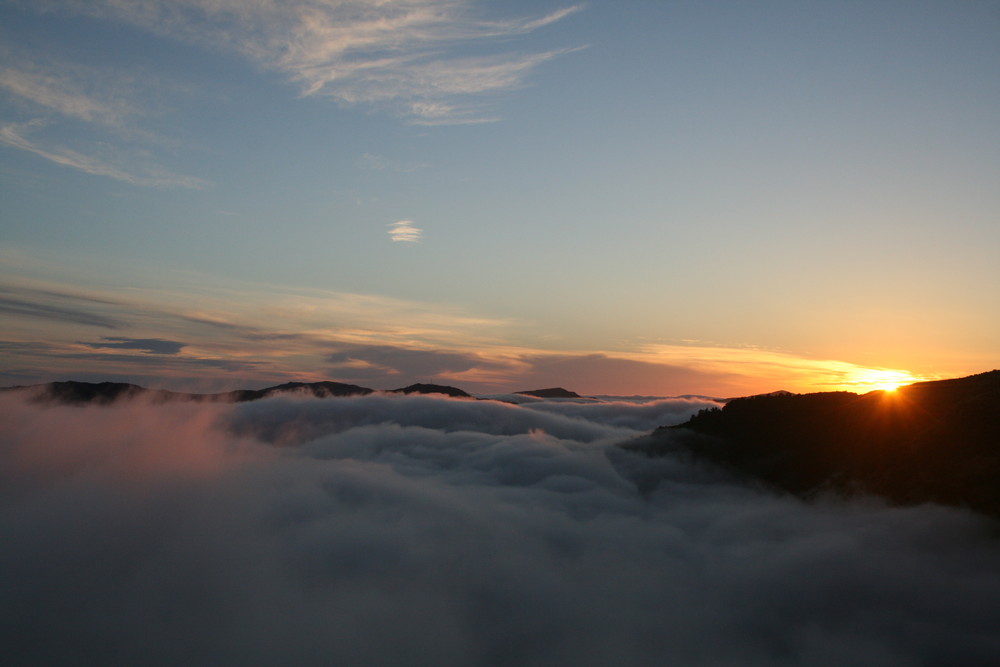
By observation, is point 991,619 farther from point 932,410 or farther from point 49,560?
point 49,560

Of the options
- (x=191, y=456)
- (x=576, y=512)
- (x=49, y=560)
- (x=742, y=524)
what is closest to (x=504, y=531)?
(x=576, y=512)

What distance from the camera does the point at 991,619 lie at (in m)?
42.7

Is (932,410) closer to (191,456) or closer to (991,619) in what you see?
(991,619)

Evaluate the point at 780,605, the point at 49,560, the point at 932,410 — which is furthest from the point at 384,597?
the point at 49,560

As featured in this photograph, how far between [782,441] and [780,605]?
2815cm

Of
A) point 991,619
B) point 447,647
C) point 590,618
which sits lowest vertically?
point 447,647

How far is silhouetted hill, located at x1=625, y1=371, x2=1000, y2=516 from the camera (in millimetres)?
50812

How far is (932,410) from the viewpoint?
57969 millimetres

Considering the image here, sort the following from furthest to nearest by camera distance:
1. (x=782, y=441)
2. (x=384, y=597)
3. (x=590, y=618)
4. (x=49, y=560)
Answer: (x=49, y=560) < (x=782, y=441) < (x=384, y=597) < (x=590, y=618)

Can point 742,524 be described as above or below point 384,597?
above

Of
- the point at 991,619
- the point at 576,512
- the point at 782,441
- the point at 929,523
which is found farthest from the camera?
the point at 576,512

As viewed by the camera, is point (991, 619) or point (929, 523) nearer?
point (991, 619)

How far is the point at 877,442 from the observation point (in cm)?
6228

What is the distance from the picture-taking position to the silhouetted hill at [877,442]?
167 feet
